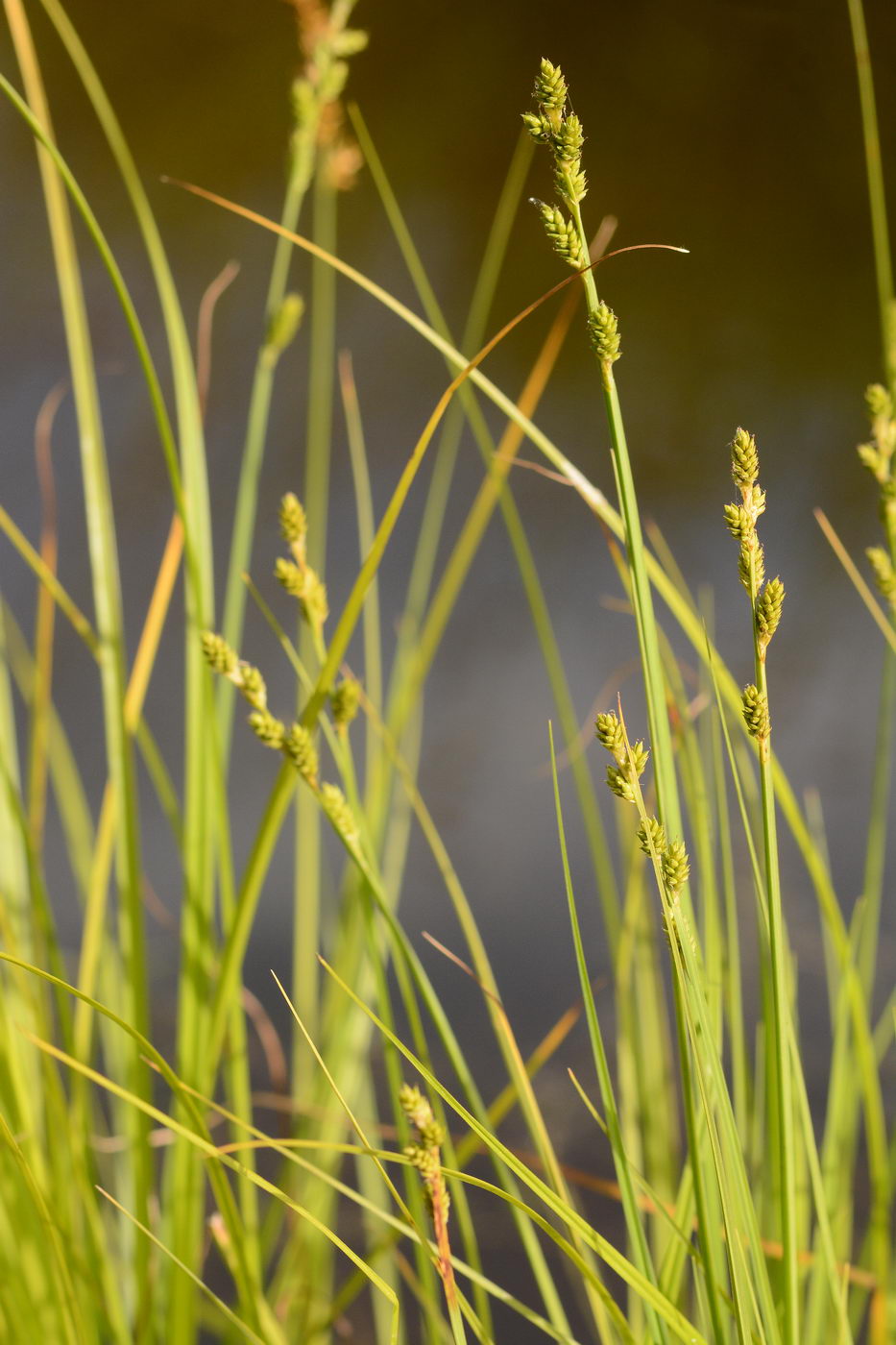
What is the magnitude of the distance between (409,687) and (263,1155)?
1.21 ft

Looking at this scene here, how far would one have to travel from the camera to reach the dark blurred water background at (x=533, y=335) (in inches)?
31.2

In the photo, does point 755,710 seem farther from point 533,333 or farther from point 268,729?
point 533,333

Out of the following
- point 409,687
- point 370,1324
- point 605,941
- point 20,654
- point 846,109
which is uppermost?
point 846,109

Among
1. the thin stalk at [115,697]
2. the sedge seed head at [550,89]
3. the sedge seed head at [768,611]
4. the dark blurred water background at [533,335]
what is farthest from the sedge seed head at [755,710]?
the dark blurred water background at [533,335]

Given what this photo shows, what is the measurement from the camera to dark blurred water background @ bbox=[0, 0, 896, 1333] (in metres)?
0.79

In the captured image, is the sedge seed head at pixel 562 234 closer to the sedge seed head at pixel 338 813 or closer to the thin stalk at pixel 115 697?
the sedge seed head at pixel 338 813

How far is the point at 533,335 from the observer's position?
860 mm

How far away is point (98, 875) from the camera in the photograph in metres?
0.46

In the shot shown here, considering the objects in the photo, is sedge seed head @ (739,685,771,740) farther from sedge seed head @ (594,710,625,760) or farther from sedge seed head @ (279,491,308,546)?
sedge seed head @ (279,491,308,546)

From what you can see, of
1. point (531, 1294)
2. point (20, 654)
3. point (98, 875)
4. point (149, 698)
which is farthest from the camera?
point (149, 698)

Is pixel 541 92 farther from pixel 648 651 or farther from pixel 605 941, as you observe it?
pixel 605 941

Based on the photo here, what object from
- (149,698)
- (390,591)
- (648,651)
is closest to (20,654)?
(149,698)

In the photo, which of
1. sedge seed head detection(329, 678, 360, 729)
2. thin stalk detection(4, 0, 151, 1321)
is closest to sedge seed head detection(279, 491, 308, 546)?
sedge seed head detection(329, 678, 360, 729)

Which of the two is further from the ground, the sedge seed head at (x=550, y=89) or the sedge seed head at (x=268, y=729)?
the sedge seed head at (x=550, y=89)
